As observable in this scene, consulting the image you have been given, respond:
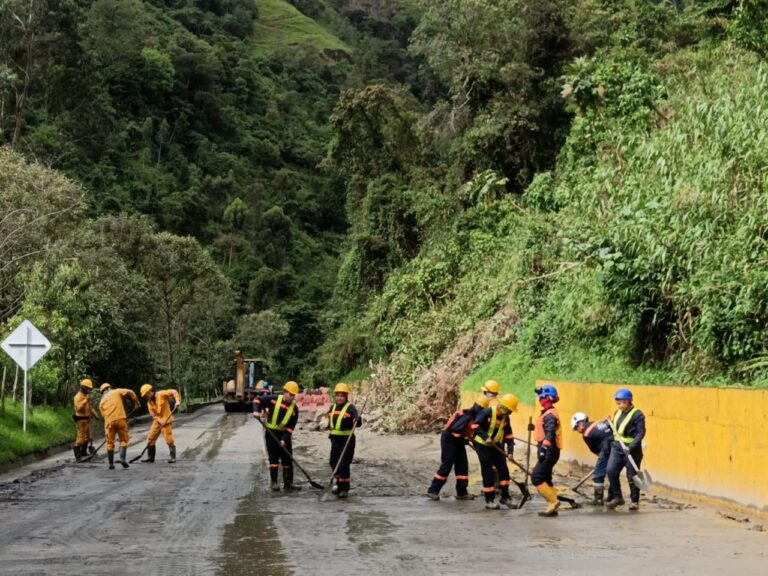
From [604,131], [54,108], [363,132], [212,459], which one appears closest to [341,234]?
[54,108]

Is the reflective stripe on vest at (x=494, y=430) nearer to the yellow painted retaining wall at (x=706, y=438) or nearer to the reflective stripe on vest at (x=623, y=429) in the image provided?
the reflective stripe on vest at (x=623, y=429)

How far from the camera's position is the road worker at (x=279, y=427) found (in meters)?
16.9

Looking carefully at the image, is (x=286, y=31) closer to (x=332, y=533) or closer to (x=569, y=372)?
(x=569, y=372)

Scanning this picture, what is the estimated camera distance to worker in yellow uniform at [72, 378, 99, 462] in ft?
75.7

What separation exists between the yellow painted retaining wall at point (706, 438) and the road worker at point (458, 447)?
2703 mm

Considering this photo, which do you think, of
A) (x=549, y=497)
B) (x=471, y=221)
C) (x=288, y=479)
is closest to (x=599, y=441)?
(x=549, y=497)

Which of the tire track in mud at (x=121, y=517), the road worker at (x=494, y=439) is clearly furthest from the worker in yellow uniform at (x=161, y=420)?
the road worker at (x=494, y=439)

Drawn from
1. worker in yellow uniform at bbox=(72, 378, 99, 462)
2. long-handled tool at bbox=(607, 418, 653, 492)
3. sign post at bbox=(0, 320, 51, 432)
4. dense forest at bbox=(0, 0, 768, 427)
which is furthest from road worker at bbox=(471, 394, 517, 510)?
sign post at bbox=(0, 320, 51, 432)

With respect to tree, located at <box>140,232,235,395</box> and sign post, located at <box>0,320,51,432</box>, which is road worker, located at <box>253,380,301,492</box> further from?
tree, located at <box>140,232,235,395</box>

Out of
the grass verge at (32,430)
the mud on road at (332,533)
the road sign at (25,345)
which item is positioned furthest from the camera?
the road sign at (25,345)

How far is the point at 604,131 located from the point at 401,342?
1100 centimetres

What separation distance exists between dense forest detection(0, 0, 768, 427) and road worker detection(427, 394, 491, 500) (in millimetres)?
4239

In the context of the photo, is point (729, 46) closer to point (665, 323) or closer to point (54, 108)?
point (665, 323)

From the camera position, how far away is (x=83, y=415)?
23.5 meters
